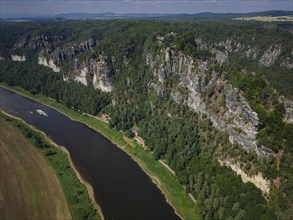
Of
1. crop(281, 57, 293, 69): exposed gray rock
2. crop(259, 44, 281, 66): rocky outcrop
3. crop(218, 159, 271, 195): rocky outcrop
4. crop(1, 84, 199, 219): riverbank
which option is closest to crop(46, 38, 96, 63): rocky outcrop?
crop(1, 84, 199, 219): riverbank

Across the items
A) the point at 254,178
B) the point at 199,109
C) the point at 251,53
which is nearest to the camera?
the point at 254,178

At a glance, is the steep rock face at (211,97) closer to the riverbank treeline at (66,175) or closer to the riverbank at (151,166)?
the riverbank at (151,166)

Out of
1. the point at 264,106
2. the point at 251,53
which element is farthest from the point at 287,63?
the point at 264,106

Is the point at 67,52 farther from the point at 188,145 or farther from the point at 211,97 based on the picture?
the point at 188,145

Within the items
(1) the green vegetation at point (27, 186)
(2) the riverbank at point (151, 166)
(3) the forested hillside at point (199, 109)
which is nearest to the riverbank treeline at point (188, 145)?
(3) the forested hillside at point (199, 109)

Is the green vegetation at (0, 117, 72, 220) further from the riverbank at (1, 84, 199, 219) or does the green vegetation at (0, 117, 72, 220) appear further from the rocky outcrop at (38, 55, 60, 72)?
the rocky outcrop at (38, 55, 60, 72)
